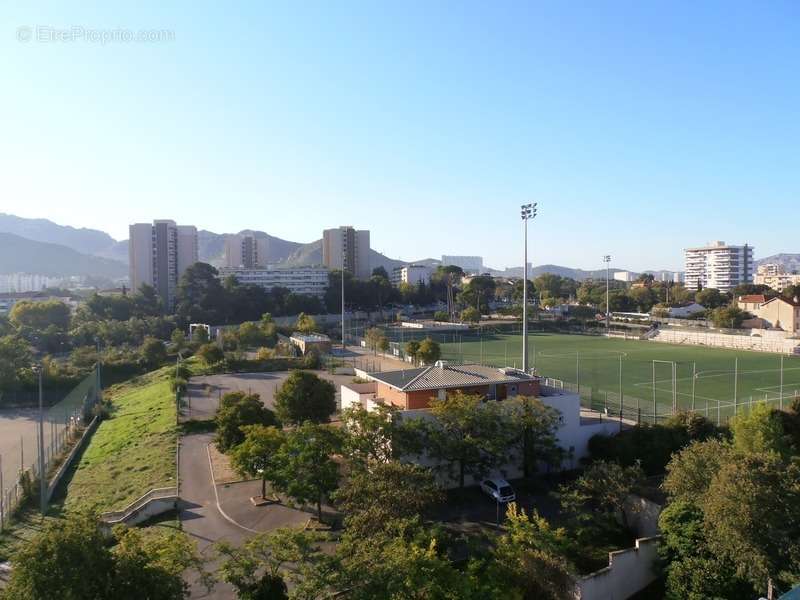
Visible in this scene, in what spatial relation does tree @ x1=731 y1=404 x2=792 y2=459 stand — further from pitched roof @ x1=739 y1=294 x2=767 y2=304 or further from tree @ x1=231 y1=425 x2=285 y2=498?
pitched roof @ x1=739 y1=294 x2=767 y2=304

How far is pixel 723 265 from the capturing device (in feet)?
405

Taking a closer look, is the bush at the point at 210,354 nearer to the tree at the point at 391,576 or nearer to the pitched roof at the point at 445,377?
the pitched roof at the point at 445,377

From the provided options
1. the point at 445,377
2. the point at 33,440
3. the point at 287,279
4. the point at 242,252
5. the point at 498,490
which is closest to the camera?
the point at 498,490

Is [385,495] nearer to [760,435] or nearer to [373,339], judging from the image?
[760,435]

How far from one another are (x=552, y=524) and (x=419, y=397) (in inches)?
208

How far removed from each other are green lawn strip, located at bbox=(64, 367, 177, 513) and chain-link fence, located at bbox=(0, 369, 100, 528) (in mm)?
962

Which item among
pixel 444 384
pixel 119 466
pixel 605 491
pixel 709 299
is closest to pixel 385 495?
pixel 605 491

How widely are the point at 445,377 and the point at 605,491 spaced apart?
6.29m

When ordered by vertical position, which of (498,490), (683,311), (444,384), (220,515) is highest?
(444,384)

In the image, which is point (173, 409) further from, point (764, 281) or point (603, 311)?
point (764, 281)

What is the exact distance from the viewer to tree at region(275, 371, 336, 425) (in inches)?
768

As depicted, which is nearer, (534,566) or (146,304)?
(534,566)

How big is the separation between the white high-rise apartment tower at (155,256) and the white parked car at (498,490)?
74846 mm

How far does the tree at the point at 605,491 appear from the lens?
13133 mm
